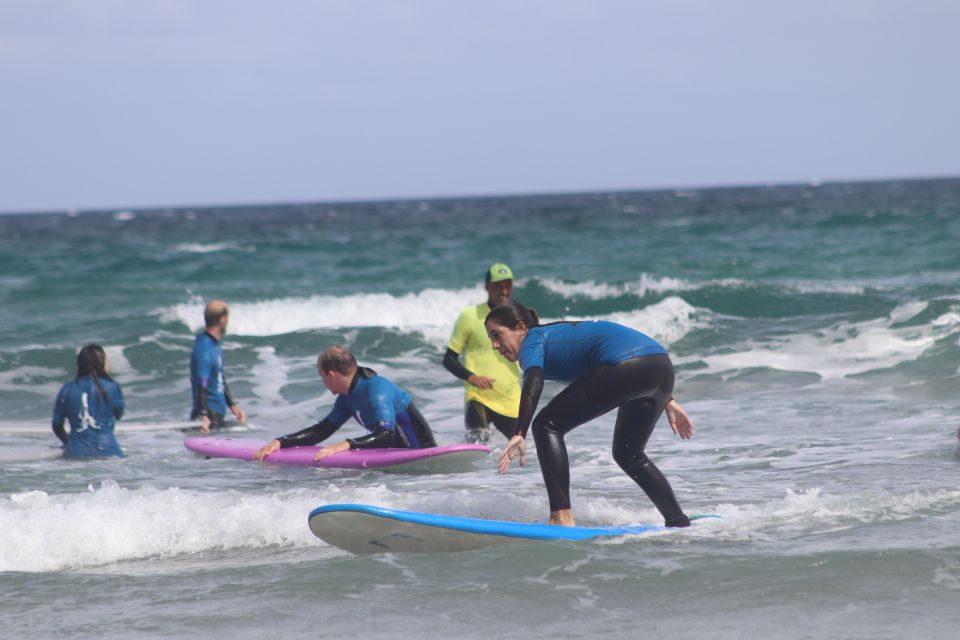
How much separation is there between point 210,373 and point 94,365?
4.69ft

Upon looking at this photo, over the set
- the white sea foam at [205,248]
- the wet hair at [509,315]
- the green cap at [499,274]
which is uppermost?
the white sea foam at [205,248]

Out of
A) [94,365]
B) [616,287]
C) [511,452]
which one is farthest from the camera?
[616,287]

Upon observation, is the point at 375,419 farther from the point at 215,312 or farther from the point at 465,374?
the point at 215,312

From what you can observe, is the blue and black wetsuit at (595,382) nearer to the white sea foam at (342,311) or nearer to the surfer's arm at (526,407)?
the surfer's arm at (526,407)

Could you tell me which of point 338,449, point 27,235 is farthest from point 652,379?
point 27,235

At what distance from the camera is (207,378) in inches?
424

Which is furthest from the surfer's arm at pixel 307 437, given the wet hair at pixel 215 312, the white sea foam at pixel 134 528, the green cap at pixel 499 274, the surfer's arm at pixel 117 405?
the wet hair at pixel 215 312

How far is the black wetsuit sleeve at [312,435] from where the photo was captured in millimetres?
8430

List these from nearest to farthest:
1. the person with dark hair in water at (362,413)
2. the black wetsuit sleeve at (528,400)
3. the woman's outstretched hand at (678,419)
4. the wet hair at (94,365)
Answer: the black wetsuit sleeve at (528,400), the woman's outstretched hand at (678,419), the person with dark hair in water at (362,413), the wet hair at (94,365)

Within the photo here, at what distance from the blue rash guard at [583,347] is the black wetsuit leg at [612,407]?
0.18 feet

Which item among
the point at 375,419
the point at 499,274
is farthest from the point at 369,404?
the point at 499,274

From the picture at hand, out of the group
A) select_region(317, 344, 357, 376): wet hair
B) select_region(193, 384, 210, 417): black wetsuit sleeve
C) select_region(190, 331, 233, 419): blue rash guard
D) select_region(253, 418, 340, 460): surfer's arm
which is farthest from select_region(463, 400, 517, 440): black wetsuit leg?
select_region(193, 384, 210, 417): black wetsuit sleeve

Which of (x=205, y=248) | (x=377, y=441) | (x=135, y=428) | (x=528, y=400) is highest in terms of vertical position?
(x=205, y=248)

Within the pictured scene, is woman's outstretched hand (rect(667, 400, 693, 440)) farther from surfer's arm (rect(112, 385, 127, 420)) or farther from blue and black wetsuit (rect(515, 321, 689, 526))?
surfer's arm (rect(112, 385, 127, 420))
